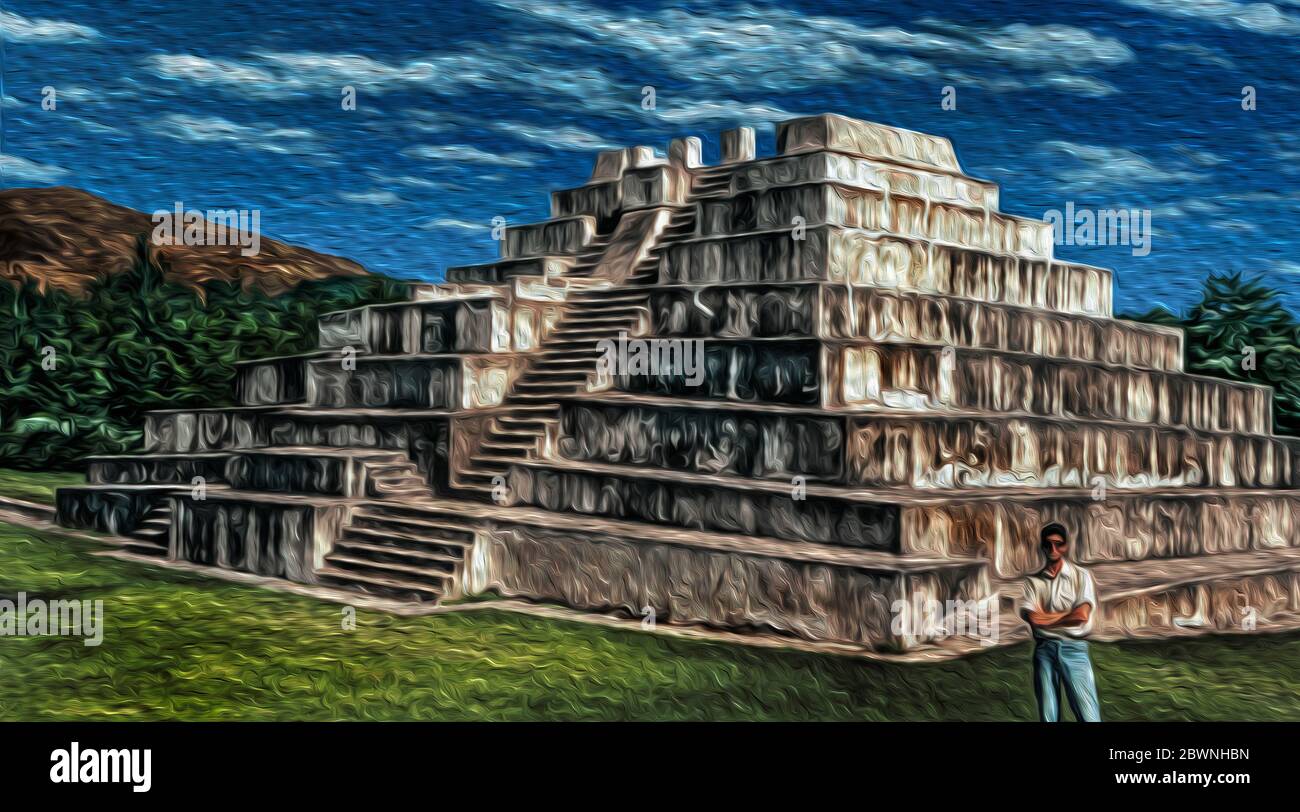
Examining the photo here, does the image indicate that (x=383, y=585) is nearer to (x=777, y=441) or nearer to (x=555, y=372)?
(x=555, y=372)

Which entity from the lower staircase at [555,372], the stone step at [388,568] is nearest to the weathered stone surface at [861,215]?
the lower staircase at [555,372]

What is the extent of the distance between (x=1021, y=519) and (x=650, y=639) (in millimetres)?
4057

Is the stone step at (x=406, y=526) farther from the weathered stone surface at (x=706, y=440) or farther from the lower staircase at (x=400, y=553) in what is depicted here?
the weathered stone surface at (x=706, y=440)

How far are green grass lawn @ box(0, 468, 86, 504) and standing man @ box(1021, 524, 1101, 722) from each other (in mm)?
14676

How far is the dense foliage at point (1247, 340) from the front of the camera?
20359mm

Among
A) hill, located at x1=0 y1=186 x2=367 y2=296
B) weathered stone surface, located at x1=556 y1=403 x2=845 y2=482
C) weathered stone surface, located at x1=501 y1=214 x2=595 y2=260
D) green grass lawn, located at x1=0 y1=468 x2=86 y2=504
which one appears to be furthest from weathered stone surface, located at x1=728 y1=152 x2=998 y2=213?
hill, located at x1=0 y1=186 x2=367 y2=296

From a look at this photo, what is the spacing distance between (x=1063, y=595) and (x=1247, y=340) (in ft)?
47.8

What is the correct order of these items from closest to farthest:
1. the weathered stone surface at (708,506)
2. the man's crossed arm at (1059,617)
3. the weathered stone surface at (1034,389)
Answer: the man's crossed arm at (1059,617) → the weathered stone surface at (708,506) → the weathered stone surface at (1034,389)

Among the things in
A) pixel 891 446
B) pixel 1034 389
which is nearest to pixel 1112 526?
pixel 1034 389

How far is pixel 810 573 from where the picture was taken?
36.9 feet

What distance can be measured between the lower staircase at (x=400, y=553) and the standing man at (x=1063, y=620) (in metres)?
6.34

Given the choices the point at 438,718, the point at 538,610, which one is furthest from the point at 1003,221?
the point at 438,718

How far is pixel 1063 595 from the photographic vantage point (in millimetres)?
8625

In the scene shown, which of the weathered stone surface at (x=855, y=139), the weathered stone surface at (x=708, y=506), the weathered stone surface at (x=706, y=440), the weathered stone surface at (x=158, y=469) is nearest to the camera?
the weathered stone surface at (x=708, y=506)
